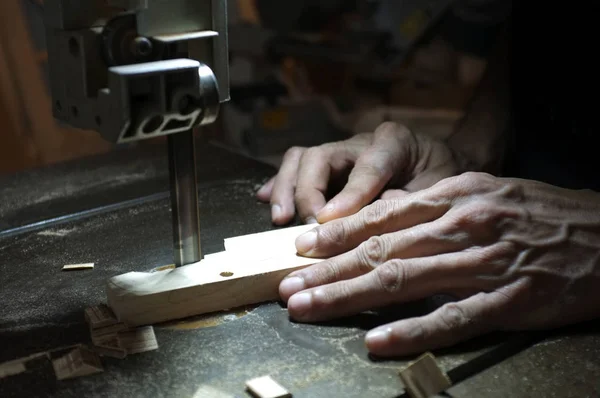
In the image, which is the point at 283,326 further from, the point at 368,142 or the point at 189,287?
the point at 368,142

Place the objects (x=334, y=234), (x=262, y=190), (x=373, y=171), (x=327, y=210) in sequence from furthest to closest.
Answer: (x=262, y=190), (x=373, y=171), (x=327, y=210), (x=334, y=234)

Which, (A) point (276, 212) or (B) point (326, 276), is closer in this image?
(B) point (326, 276)

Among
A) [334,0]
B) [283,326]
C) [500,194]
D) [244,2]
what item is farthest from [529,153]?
[244,2]

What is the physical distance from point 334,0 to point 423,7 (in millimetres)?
733

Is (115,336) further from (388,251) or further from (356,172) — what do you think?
(356,172)

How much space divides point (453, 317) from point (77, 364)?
1.98 feet

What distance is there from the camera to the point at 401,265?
123cm

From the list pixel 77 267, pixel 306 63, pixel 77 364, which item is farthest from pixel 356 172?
pixel 306 63

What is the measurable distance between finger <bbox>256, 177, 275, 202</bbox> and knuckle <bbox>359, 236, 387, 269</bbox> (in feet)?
1.91

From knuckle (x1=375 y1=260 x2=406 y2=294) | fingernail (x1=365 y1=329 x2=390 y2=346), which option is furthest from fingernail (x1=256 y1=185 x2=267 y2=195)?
fingernail (x1=365 y1=329 x2=390 y2=346)

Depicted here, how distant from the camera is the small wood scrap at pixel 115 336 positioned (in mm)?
1150

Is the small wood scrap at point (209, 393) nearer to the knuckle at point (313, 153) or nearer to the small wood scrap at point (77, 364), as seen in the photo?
the small wood scrap at point (77, 364)

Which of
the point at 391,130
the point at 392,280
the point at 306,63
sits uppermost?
the point at 391,130

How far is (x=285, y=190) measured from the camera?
1779mm
